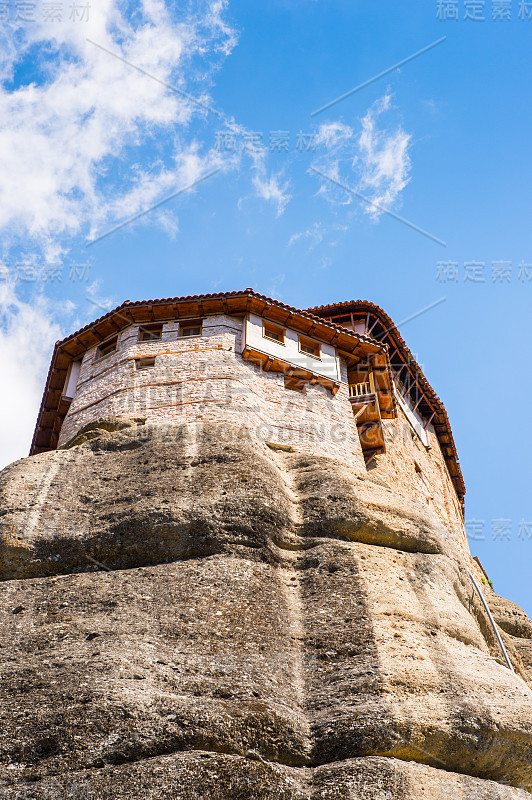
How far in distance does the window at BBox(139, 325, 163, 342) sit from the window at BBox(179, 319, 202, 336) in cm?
64

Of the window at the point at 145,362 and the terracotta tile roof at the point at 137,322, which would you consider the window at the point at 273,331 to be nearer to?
the terracotta tile roof at the point at 137,322

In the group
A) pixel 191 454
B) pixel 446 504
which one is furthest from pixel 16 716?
pixel 446 504

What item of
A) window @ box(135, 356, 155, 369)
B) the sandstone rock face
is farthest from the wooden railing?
the sandstone rock face

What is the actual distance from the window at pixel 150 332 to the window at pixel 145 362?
1072mm

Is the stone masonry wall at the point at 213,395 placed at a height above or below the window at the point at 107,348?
below

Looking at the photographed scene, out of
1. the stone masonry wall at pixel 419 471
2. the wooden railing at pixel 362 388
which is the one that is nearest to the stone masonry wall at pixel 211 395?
the wooden railing at pixel 362 388

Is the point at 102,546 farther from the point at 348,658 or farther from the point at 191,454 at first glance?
the point at 348,658

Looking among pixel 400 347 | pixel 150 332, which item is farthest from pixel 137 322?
pixel 400 347

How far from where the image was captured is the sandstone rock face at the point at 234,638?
9.08 metres

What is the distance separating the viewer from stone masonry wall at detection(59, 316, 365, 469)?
63.0 feet

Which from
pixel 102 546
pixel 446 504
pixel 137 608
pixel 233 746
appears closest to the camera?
pixel 233 746

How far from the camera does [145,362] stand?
838 inches

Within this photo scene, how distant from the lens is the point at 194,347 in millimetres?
21281

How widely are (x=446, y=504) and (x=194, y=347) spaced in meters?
14.4
